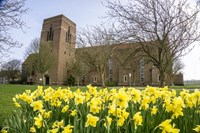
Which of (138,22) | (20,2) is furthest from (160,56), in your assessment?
(20,2)

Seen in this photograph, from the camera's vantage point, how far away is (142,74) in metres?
58.6

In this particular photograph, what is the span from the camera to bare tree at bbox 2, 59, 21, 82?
230ft

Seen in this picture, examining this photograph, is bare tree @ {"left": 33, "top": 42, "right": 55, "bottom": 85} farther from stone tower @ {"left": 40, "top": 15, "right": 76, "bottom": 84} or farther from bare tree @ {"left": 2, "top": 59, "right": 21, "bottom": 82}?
bare tree @ {"left": 2, "top": 59, "right": 21, "bottom": 82}

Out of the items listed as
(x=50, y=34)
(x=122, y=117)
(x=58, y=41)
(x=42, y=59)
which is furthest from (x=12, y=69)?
(x=122, y=117)

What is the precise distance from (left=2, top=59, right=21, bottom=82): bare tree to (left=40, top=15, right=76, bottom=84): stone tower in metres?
17.9

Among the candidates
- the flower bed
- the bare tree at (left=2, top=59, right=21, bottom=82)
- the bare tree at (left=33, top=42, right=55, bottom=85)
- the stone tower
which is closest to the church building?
the stone tower

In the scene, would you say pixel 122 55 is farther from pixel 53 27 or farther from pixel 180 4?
pixel 53 27

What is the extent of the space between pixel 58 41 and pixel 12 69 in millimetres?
24368

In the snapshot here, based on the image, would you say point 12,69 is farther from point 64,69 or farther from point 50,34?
point 64,69

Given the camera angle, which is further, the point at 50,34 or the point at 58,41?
the point at 50,34

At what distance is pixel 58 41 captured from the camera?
5728 centimetres

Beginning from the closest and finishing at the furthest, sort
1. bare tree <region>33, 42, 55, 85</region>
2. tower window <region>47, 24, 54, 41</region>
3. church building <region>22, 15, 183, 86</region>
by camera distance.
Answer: bare tree <region>33, 42, 55, 85</region> < church building <region>22, 15, 183, 86</region> < tower window <region>47, 24, 54, 41</region>

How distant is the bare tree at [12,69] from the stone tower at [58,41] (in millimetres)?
17876

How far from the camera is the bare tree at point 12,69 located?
70.2 metres
